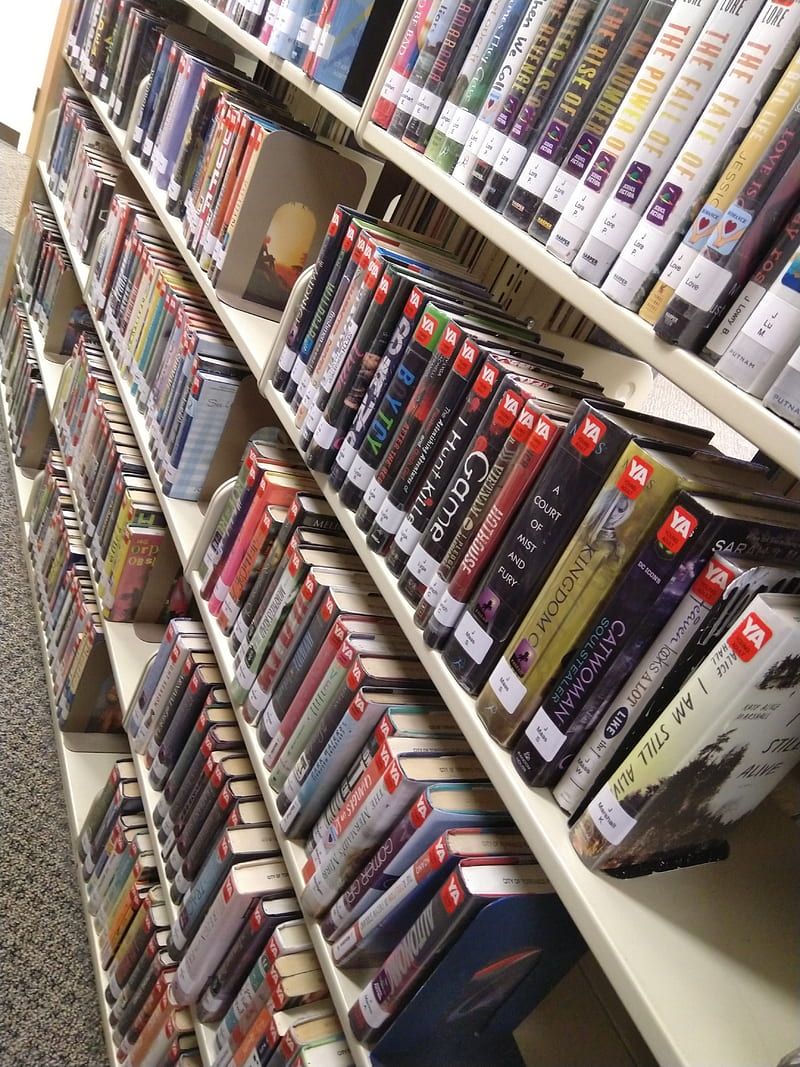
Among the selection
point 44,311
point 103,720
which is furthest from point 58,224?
point 103,720

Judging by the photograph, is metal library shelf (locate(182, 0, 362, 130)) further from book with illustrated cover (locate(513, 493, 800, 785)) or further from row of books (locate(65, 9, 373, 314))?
book with illustrated cover (locate(513, 493, 800, 785))

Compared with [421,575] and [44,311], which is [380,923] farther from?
[44,311]

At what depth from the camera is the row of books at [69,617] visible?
1742 mm

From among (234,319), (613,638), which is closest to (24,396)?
(234,319)

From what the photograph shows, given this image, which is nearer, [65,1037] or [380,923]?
[380,923]

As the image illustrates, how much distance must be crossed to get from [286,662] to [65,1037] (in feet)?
2.84

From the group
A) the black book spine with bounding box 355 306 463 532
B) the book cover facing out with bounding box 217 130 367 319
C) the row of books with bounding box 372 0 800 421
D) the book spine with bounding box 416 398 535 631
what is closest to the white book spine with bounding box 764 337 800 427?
the row of books with bounding box 372 0 800 421

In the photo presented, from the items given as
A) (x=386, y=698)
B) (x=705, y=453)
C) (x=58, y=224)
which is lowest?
(x=58, y=224)

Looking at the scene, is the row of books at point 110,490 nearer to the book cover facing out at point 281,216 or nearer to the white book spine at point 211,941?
the book cover facing out at point 281,216

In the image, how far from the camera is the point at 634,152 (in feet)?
2.15

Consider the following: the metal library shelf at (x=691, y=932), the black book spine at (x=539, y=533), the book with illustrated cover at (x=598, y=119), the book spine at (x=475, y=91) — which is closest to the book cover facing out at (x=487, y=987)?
the metal library shelf at (x=691, y=932)

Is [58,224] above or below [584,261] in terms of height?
below

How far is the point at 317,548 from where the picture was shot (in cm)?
109

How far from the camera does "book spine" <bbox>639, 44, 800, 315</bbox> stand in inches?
21.4
